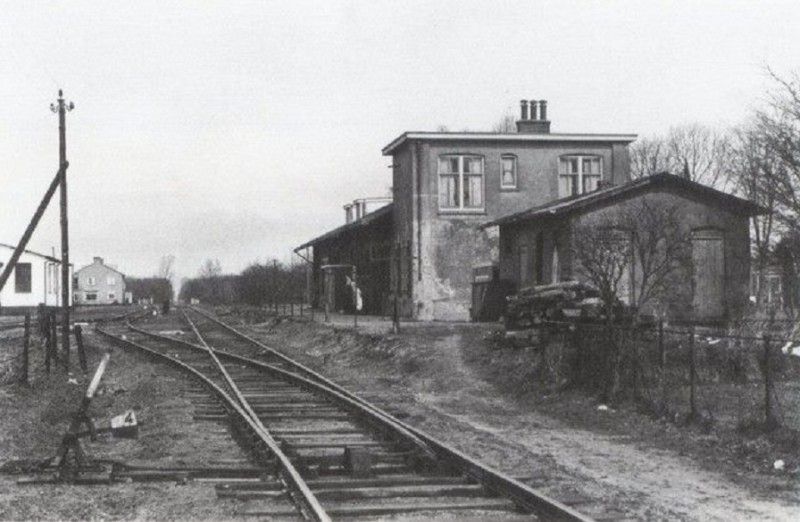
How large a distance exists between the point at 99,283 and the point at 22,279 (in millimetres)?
72020

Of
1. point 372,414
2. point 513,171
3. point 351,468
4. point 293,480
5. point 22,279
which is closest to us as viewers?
point 293,480

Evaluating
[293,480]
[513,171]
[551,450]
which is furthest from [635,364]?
[513,171]

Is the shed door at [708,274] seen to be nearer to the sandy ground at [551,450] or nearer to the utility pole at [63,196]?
the sandy ground at [551,450]

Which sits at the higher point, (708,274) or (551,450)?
(708,274)

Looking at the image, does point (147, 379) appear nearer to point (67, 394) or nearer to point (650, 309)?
point (67, 394)

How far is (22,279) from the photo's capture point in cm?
6550

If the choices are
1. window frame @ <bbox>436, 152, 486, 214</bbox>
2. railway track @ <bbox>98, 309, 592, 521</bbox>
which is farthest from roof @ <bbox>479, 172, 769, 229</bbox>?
railway track @ <bbox>98, 309, 592, 521</bbox>

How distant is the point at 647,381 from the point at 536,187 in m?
23.0

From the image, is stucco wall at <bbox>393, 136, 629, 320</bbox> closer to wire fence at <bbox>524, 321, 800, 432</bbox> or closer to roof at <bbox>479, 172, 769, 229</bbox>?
roof at <bbox>479, 172, 769, 229</bbox>

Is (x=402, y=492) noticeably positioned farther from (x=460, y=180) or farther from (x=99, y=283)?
(x=99, y=283)

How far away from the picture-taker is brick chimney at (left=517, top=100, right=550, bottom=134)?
121 feet

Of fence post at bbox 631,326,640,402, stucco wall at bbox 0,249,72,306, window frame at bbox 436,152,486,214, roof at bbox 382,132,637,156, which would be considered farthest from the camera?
stucco wall at bbox 0,249,72,306

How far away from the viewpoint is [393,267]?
38.4m

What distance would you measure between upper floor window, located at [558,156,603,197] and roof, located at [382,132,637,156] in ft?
2.54
